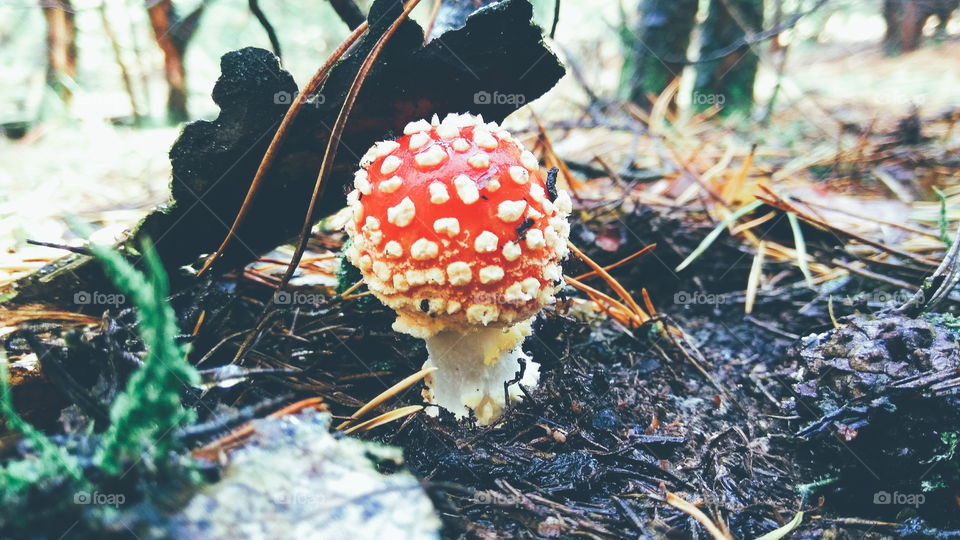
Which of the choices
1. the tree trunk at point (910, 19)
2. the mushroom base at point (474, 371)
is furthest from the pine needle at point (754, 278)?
the tree trunk at point (910, 19)

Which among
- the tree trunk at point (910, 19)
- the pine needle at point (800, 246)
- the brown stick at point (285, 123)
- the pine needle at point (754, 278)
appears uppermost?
the brown stick at point (285, 123)

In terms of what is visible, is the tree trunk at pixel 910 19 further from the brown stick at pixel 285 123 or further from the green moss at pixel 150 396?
the green moss at pixel 150 396

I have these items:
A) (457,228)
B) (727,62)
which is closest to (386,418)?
(457,228)

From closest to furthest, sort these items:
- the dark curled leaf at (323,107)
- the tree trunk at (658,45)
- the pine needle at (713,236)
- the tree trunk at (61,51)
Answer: the dark curled leaf at (323,107) → the pine needle at (713,236) → the tree trunk at (658,45) → the tree trunk at (61,51)

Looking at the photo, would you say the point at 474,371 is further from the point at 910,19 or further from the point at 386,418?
the point at 910,19

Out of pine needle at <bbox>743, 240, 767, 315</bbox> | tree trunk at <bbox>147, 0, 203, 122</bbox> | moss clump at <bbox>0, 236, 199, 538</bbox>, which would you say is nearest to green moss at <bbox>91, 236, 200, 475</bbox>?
moss clump at <bbox>0, 236, 199, 538</bbox>

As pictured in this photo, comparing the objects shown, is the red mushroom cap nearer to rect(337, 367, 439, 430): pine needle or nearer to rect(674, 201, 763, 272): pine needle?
rect(337, 367, 439, 430): pine needle

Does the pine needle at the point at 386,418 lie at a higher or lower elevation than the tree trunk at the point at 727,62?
lower

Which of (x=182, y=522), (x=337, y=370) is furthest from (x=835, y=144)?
(x=182, y=522)
